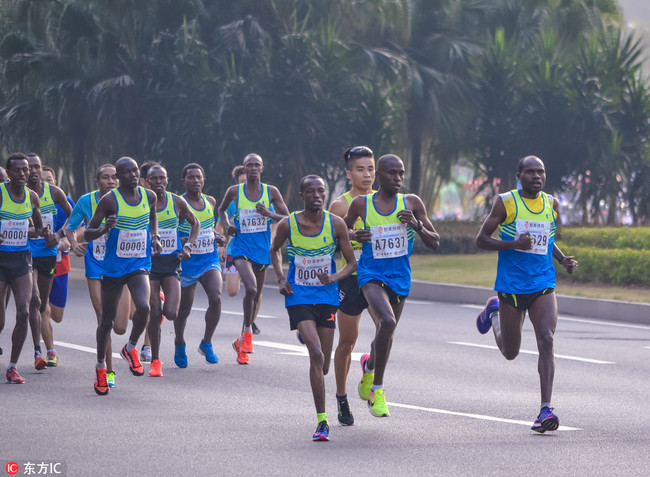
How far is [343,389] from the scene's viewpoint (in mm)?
8578

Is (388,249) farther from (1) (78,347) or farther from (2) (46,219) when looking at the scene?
(1) (78,347)

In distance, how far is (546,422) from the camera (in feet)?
26.6

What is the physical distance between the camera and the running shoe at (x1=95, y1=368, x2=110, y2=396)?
10047 mm

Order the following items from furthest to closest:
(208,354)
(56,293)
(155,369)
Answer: (56,293), (208,354), (155,369)


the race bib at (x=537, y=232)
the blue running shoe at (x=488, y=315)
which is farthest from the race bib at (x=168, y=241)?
the race bib at (x=537, y=232)

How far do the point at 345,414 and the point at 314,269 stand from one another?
3.46 ft

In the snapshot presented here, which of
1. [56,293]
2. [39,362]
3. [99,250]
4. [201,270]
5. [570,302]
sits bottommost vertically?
[39,362]

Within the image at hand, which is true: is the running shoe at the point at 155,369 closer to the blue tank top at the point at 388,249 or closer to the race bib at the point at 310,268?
the blue tank top at the point at 388,249

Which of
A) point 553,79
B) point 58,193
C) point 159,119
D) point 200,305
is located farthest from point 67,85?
point 58,193

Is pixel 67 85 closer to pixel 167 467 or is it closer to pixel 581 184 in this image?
pixel 581 184

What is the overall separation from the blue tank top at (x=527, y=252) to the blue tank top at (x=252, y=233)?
465 cm

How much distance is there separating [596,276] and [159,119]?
1504 cm

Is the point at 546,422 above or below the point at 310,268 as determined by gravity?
below

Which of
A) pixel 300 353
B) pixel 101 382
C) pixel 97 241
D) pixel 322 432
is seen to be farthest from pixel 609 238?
pixel 322 432
